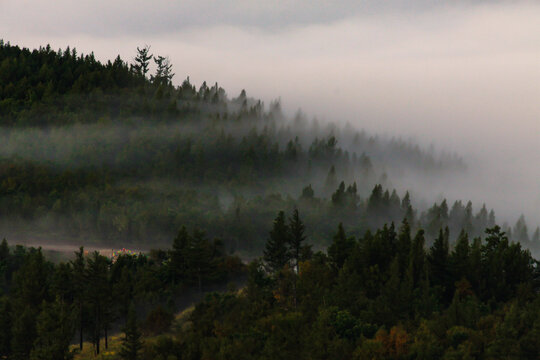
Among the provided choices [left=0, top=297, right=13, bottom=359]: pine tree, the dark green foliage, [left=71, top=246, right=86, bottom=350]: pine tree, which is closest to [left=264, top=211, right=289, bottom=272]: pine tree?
the dark green foliage

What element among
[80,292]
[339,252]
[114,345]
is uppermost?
[339,252]

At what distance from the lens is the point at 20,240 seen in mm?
187875

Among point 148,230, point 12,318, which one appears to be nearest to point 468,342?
point 12,318

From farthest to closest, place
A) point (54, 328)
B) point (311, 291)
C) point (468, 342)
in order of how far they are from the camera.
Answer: point (311, 291), point (54, 328), point (468, 342)

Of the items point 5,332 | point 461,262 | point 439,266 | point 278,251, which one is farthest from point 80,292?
point 461,262

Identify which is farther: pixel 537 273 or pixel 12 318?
pixel 537 273

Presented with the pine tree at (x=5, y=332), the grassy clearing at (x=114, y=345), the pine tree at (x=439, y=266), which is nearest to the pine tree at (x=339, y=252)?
the pine tree at (x=439, y=266)

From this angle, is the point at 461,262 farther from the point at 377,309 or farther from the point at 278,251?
the point at 278,251

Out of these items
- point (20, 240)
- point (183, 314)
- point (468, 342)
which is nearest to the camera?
point (468, 342)

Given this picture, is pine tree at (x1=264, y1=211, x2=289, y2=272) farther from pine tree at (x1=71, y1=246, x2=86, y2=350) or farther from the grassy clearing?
pine tree at (x1=71, y1=246, x2=86, y2=350)

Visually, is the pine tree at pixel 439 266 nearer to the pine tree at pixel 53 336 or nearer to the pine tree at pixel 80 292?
the pine tree at pixel 80 292

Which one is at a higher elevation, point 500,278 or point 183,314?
point 500,278

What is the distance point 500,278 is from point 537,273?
35.1ft

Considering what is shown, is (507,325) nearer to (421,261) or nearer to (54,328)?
(421,261)
